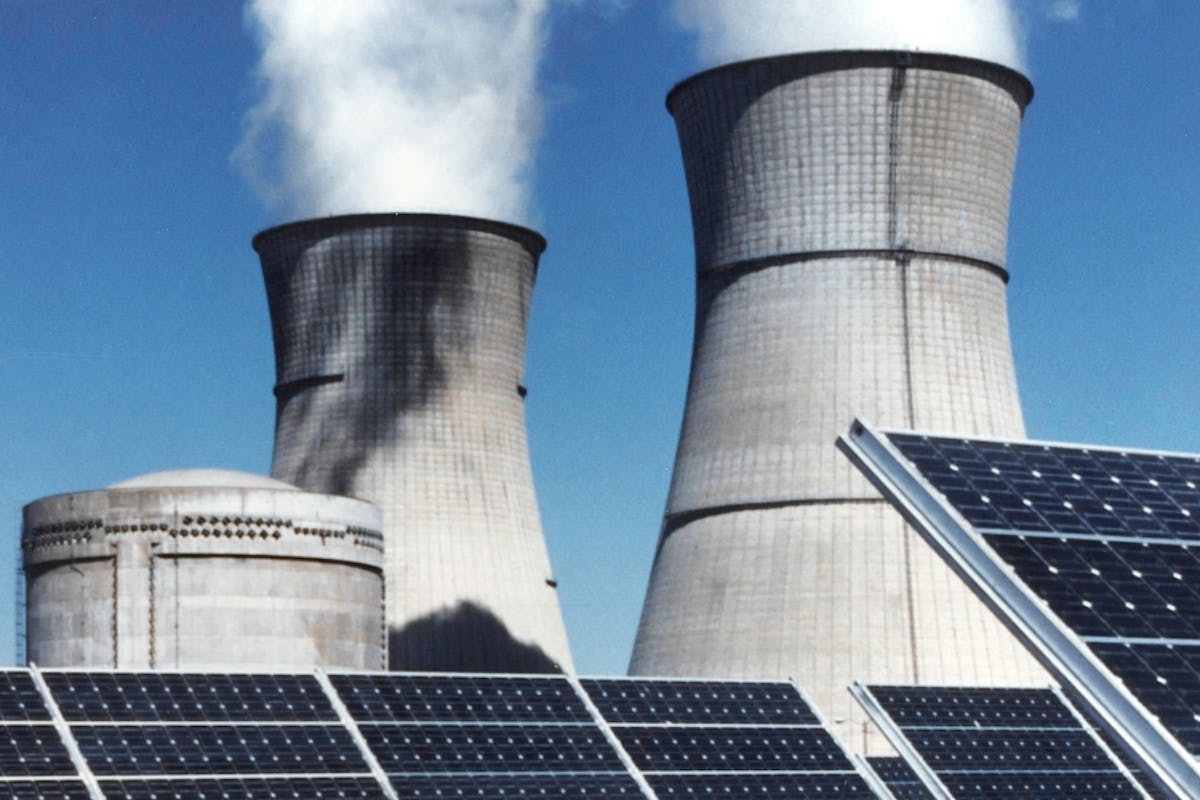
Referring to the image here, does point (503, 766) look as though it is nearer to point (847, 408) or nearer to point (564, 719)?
point (564, 719)

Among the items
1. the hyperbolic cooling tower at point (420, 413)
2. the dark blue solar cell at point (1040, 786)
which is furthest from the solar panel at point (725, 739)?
the hyperbolic cooling tower at point (420, 413)

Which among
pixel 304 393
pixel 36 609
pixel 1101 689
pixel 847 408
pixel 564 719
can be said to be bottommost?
pixel 1101 689

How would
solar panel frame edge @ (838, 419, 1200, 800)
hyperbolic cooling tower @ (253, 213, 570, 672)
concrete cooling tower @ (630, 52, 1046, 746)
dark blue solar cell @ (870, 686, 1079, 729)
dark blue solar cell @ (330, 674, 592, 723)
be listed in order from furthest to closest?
hyperbolic cooling tower @ (253, 213, 570, 672)
concrete cooling tower @ (630, 52, 1046, 746)
dark blue solar cell @ (870, 686, 1079, 729)
dark blue solar cell @ (330, 674, 592, 723)
solar panel frame edge @ (838, 419, 1200, 800)

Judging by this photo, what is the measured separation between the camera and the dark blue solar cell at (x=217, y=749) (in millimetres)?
27094

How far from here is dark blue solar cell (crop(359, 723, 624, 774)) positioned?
28.4 meters

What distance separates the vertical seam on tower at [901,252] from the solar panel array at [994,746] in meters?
13.6

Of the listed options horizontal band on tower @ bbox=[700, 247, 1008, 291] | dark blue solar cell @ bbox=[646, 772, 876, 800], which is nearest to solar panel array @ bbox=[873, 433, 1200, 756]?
dark blue solar cell @ bbox=[646, 772, 876, 800]

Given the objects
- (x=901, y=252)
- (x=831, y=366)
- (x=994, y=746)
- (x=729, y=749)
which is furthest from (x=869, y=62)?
(x=729, y=749)

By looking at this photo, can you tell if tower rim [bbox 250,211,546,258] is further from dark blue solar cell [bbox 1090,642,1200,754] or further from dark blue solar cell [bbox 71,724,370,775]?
dark blue solar cell [bbox 1090,642,1200,754]

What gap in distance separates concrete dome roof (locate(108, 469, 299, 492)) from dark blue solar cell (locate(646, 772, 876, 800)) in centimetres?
1963

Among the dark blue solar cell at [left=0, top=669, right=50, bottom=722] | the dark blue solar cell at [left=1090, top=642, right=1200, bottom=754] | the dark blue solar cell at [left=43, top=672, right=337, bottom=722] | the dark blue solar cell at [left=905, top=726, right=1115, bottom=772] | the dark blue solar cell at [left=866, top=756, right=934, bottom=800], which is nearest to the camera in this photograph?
the dark blue solar cell at [left=1090, top=642, right=1200, bottom=754]

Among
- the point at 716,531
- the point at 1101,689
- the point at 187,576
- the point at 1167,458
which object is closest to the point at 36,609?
the point at 187,576

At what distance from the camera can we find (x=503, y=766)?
28.8 m

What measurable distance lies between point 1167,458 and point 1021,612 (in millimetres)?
5043
